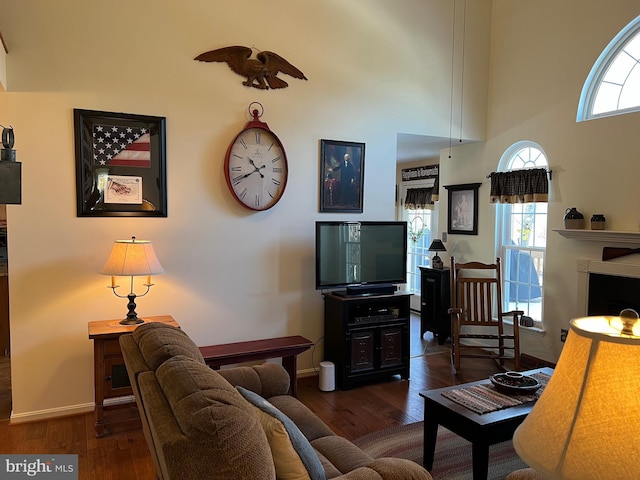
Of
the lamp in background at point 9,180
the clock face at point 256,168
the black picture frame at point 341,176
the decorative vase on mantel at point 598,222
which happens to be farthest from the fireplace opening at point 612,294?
the lamp in background at point 9,180

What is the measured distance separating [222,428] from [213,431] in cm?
2

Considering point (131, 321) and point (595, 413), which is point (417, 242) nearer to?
point (131, 321)

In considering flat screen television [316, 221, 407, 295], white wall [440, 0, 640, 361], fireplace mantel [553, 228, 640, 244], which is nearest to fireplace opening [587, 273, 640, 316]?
white wall [440, 0, 640, 361]

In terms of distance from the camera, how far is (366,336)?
4051mm

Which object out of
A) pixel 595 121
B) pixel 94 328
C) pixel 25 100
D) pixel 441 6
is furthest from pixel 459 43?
pixel 94 328

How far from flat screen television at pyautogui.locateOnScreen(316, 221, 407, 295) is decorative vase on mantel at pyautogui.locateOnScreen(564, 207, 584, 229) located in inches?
57.1

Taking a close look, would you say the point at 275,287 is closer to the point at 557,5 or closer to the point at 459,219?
the point at 459,219

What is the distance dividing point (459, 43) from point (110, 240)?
3.93m

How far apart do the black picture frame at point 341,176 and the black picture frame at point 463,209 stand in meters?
1.59

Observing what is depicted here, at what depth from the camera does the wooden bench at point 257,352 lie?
3447 mm

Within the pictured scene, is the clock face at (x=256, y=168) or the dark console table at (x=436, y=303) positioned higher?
the clock face at (x=256, y=168)

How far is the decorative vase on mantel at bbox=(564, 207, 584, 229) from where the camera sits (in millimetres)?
4070

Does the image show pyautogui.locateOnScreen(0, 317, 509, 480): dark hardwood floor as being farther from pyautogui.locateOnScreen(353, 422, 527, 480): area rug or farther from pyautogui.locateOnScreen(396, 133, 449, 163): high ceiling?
pyautogui.locateOnScreen(396, 133, 449, 163): high ceiling

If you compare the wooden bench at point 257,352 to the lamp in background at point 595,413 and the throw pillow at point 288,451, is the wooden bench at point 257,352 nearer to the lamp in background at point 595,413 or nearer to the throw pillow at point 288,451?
the throw pillow at point 288,451
